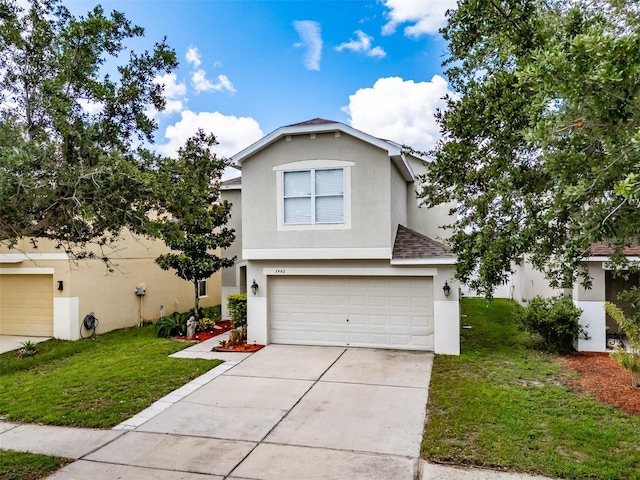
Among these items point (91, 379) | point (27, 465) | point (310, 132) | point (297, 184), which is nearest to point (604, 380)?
point (297, 184)

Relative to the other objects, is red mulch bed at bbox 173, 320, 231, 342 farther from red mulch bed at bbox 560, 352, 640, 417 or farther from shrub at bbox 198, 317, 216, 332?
red mulch bed at bbox 560, 352, 640, 417

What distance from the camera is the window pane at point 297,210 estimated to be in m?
12.7


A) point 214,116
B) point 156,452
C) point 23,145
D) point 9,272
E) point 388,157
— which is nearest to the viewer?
point 23,145

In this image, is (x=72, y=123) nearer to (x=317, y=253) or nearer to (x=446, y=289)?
(x=317, y=253)

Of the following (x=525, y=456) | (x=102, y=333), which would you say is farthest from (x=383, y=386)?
(x=102, y=333)

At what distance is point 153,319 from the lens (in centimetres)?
1820

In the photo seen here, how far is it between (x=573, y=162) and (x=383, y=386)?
6.46m

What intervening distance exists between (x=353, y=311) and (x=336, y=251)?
1969mm

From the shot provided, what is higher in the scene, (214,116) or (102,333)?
(214,116)

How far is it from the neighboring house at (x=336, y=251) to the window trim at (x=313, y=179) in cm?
3

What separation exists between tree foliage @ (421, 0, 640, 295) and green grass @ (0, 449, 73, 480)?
6381mm

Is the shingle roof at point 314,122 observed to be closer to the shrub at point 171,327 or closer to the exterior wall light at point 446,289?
the exterior wall light at point 446,289

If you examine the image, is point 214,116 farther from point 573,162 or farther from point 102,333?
point 573,162

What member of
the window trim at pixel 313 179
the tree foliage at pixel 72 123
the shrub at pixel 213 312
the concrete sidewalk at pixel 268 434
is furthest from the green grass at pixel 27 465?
the shrub at pixel 213 312
